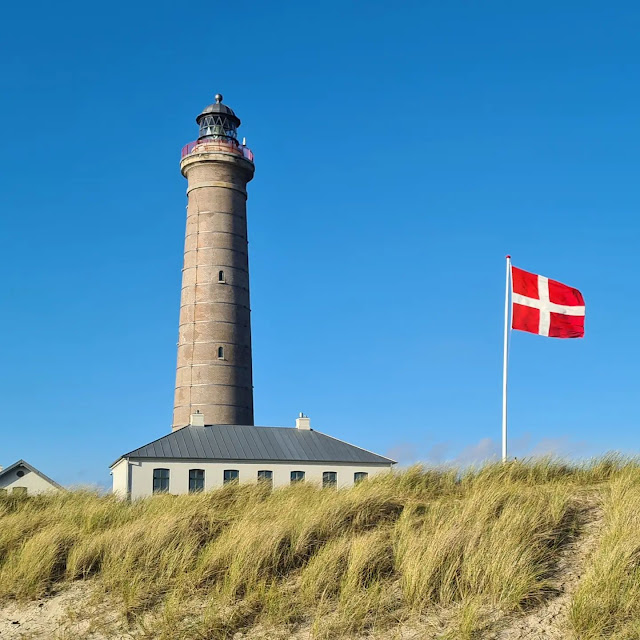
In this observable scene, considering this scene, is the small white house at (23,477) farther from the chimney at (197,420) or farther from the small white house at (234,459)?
the chimney at (197,420)

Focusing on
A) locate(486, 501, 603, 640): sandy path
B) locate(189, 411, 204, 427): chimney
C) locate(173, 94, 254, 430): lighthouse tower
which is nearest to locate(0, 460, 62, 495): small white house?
locate(173, 94, 254, 430): lighthouse tower

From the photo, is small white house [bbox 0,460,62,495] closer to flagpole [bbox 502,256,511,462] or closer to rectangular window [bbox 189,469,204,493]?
rectangular window [bbox 189,469,204,493]

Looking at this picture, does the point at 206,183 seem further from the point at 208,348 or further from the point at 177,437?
the point at 177,437

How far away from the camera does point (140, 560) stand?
402 inches

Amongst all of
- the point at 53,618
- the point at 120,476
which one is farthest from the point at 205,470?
the point at 53,618

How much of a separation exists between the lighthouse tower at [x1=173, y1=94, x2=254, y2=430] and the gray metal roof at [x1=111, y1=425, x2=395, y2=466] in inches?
43.8

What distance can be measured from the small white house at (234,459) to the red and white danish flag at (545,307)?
82.9ft

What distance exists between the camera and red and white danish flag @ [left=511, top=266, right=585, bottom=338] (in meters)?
17.9

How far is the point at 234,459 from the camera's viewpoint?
43094 mm

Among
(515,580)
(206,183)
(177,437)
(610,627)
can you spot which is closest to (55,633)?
(515,580)

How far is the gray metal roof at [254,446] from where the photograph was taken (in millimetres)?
42625

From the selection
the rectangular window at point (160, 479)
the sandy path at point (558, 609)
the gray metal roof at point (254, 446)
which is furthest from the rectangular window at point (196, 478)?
the sandy path at point (558, 609)

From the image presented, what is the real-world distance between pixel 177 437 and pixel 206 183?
14.2 meters

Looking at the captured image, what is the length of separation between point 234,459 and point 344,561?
111 feet
